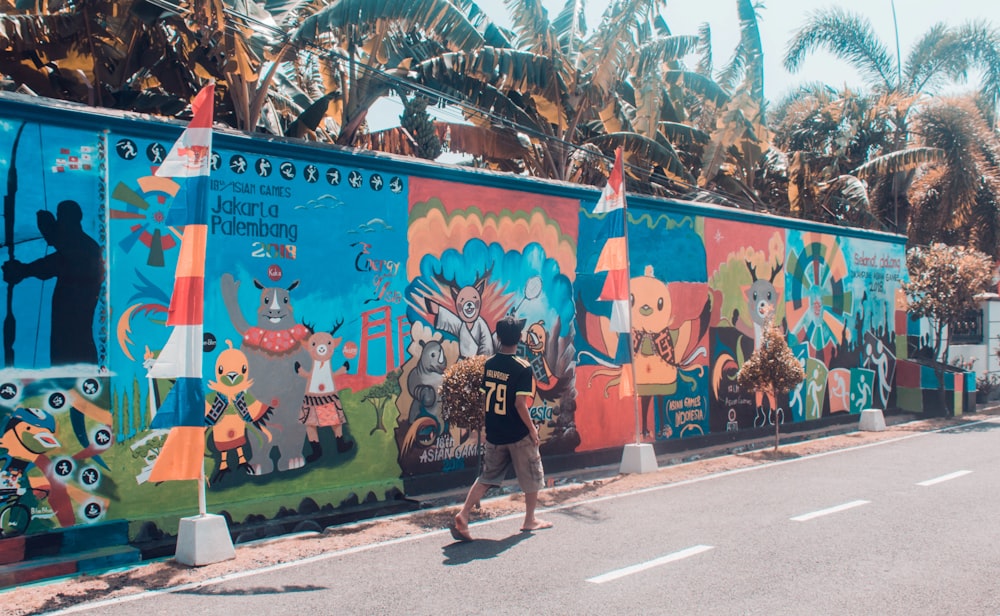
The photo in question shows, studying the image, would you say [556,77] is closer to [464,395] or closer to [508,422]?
[464,395]

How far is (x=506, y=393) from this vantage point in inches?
303

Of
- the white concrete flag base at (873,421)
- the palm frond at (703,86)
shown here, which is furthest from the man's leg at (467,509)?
the palm frond at (703,86)

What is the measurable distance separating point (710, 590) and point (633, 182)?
1675 cm

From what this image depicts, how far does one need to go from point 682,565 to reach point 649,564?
25 centimetres

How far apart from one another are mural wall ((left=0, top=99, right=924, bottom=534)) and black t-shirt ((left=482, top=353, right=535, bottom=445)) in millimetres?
2224

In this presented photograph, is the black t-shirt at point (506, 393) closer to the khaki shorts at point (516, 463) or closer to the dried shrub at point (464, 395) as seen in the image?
the khaki shorts at point (516, 463)

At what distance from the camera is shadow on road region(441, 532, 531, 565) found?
7008 millimetres

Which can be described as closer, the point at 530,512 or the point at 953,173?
the point at 530,512

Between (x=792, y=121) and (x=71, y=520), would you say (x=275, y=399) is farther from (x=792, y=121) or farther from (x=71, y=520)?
(x=792, y=121)

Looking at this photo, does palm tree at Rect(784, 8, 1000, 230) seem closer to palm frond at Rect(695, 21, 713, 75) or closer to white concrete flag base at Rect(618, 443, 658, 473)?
palm frond at Rect(695, 21, 713, 75)

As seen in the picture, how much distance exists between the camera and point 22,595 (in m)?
6.21

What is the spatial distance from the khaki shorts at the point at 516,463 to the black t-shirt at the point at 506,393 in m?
0.08

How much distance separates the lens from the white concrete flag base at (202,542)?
695 cm

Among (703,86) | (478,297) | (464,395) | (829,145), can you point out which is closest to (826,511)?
(464,395)
